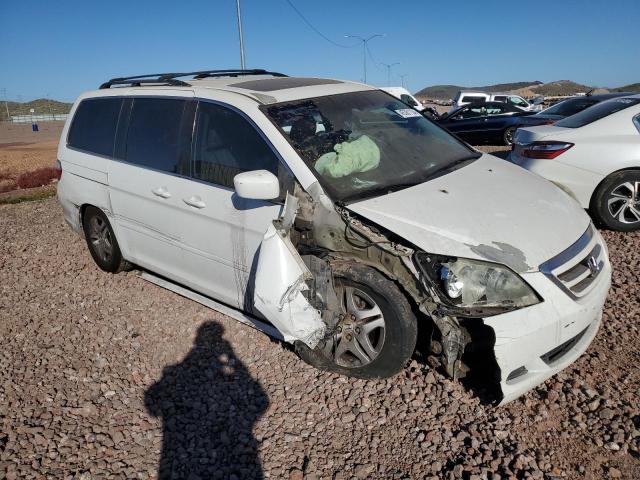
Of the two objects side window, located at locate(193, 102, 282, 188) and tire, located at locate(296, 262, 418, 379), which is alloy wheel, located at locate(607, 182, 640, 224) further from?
side window, located at locate(193, 102, 282, 188)

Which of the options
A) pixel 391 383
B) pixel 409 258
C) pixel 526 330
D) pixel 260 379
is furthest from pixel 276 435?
pixel 526 330

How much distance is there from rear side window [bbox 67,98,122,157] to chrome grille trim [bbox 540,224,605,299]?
3.77 meters

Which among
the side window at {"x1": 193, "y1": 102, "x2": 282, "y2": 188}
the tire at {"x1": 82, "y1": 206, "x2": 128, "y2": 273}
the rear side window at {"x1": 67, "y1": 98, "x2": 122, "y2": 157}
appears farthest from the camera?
the tire at {"x1": 82, "y1": 206, "x2": 128, "y2": 273}

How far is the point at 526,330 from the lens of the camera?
2617 millimetres

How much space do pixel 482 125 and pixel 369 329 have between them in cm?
1260

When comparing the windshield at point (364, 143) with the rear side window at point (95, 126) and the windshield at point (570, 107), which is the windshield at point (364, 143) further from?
the windshield at point (570, 107)

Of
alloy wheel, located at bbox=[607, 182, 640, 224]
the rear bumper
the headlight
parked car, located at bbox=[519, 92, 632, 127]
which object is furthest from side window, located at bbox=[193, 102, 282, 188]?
parked car, located at bbox=[519, 92, 632, 127]

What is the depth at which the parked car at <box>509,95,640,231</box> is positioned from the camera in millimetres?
5371

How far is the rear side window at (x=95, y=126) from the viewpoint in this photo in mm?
4641

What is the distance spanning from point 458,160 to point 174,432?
108 inches

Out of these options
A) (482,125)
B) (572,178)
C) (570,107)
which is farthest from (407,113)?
(482,125)

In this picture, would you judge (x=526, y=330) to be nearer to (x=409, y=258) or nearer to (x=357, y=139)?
(x=409, y=258)

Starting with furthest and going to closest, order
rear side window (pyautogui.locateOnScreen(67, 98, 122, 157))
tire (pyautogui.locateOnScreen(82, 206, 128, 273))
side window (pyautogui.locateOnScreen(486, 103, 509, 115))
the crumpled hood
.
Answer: side window (pyautogui.locateOnScreen(486, 103, 509, 115)) < tire (pyautogui.locateOnScreen(82, 206, 128, 273)) < rear side window (pyautogui.locateOnScreen(67, 98, 122, 157)) < the crumpled hood

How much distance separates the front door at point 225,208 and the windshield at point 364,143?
0.85ft
